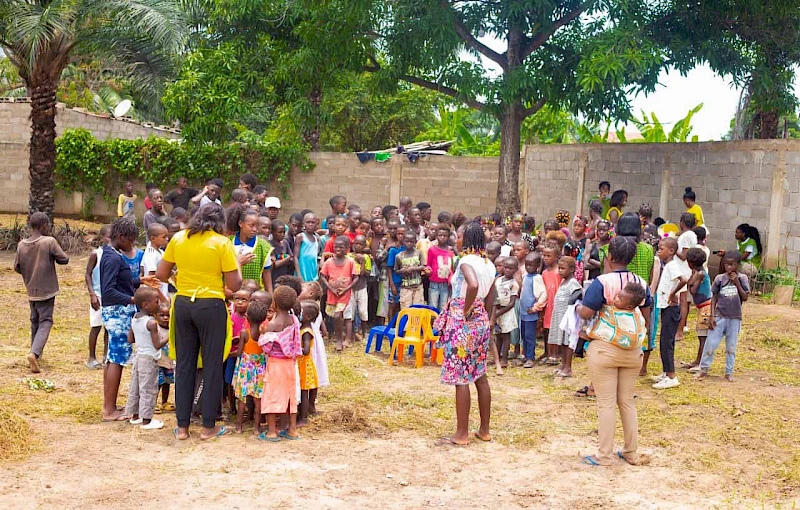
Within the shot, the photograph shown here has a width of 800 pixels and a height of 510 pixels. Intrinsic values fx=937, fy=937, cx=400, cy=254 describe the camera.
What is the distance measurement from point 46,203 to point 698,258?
12848 millimetres

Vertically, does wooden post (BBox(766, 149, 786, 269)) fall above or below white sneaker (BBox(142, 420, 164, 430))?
above

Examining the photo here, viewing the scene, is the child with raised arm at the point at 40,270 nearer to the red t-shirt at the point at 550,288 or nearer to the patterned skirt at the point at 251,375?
the patterned skirt at the point at 251,375

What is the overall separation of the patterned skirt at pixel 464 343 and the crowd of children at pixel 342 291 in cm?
74

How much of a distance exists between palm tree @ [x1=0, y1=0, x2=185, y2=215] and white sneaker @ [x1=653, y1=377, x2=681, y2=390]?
10.4 metres

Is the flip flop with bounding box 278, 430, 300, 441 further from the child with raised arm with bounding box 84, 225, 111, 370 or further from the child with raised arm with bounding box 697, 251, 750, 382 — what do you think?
the child with raised arm with bounding box 697, 251, 750, 382

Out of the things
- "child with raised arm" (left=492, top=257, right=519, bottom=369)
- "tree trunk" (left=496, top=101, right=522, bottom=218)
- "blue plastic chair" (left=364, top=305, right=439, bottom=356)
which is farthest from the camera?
"tree trunk" (left=496, top=101, right=522, bottom=218)

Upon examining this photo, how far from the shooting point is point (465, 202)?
18.5m

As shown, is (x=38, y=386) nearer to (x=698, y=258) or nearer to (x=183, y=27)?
(x=698, y=258)

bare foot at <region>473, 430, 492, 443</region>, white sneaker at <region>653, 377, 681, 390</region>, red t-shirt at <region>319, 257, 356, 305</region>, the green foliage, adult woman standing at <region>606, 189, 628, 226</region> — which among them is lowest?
bare foot at <region>473, 430, 492, 443</region>

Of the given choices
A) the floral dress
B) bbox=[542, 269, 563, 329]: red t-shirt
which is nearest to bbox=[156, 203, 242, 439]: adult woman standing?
the floral dress

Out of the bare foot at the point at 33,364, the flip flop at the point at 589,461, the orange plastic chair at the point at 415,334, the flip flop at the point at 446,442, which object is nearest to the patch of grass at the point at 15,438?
the bare foot at the point at 33,364

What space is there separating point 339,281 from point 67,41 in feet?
30.5

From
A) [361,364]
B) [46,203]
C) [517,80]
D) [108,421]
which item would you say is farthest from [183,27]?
[108,421]

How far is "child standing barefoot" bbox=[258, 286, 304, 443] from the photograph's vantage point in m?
6.95
